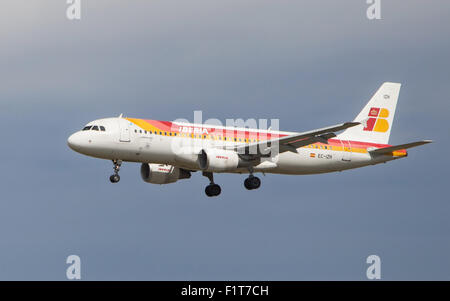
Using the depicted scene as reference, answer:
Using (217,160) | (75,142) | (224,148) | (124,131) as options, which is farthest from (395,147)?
(75,142)

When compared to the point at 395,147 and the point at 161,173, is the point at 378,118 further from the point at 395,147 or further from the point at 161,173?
the point at 161,173

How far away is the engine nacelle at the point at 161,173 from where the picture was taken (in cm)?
8038

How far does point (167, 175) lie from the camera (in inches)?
3179

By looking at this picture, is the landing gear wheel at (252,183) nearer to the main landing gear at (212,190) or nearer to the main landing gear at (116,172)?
the main landing gear at (212,190)

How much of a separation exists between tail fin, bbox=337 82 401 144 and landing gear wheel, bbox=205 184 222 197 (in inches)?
393

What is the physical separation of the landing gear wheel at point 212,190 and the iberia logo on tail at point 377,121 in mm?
12484

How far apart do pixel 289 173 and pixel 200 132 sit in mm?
8174

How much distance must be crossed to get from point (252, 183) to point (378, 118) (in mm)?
13439

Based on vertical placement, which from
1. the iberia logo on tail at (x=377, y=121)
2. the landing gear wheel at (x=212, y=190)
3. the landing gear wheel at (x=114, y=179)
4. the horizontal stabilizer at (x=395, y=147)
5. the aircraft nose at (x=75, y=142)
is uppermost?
the iberia logo on tail at (x=377, y=121)

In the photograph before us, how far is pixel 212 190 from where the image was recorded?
80062 millimetres

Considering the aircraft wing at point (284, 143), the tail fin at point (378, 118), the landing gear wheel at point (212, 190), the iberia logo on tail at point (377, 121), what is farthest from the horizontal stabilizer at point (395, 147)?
the landing gear wheel at point (212, 190)
